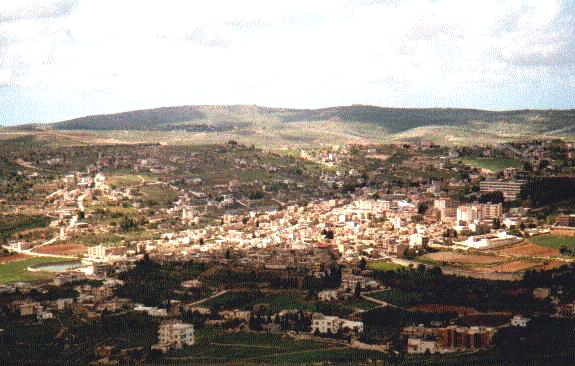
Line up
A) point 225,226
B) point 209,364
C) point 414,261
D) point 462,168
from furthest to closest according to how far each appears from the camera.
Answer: point 462,168 → point 225,226 → point 414,261 → point 209,364

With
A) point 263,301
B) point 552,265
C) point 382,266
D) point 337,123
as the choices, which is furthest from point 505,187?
point 337,123

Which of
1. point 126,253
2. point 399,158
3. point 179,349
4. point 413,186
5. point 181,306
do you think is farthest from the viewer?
point 399,158

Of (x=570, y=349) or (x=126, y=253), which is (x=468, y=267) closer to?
(x=570, y=349)

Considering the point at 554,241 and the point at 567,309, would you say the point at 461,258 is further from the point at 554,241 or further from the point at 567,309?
the point at 567,309

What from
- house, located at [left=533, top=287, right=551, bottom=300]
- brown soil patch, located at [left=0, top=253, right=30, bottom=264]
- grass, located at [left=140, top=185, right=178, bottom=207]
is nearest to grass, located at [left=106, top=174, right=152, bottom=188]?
grass, located at [left=140, top=185, right=178, bottom=207]

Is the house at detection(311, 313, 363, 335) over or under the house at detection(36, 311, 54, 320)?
over

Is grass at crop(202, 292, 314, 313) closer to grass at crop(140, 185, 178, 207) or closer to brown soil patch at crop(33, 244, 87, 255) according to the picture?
brown soil patch at crop(33, 244, 87, 255)

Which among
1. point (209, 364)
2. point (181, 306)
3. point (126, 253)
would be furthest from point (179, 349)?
point (126, 253)

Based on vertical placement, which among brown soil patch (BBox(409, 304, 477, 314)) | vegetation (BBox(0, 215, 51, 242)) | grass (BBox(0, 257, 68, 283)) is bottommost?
grass (BBox(0, 257, 68, 283))
